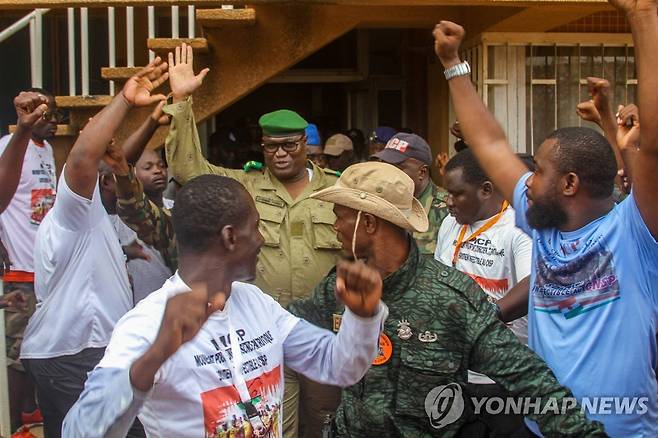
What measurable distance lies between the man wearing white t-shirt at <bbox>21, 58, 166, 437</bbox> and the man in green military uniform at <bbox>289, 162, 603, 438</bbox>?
1.14 meters

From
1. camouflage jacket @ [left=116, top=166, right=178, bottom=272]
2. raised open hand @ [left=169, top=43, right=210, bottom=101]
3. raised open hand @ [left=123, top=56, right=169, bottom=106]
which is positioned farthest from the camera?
raised open hand @ [left=169, top=43, right=210, bottom=101]

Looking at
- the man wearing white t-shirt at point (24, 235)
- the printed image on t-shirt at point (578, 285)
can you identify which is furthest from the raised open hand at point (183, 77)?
the printed image on t-shirt at point (578, 285)

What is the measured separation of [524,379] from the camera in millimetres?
2820

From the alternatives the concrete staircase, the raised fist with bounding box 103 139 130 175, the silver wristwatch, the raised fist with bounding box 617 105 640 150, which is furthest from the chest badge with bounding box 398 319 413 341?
the concrete staircase

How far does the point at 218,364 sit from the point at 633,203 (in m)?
1.42

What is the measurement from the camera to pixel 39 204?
5816mm

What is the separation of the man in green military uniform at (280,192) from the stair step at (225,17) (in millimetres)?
1451

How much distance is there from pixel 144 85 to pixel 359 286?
1792 millimetres

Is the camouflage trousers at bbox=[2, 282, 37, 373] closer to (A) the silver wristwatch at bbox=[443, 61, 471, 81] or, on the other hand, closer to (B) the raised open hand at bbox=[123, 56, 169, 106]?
(B) the raised open hand at bbox=[123, 56, 169, 106]

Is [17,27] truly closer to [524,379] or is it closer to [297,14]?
[297,14]

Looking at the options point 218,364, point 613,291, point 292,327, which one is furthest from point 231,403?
point 613,291

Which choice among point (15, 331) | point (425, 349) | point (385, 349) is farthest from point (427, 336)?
point (15, 331)

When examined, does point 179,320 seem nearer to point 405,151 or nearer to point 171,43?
point 405,151

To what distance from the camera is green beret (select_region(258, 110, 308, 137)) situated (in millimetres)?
4809
